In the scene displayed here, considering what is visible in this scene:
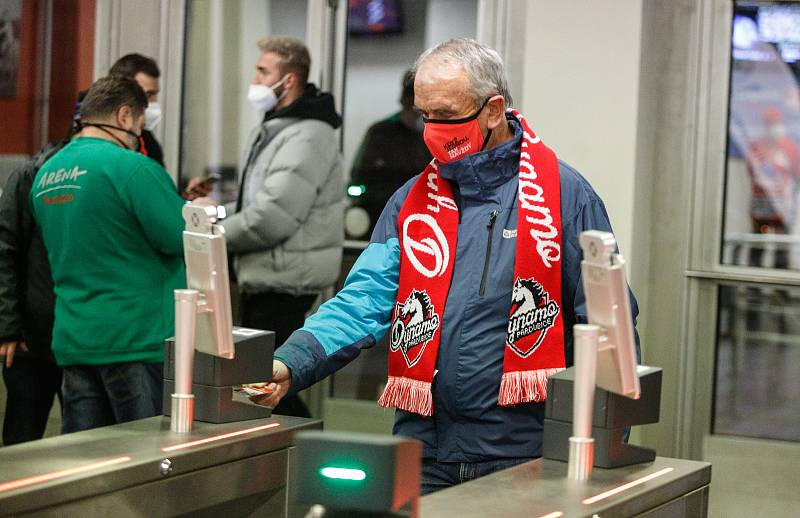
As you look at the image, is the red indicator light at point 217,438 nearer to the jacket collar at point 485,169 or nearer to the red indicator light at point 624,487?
the jacket collar at point 485,169

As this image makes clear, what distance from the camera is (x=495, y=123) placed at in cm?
252

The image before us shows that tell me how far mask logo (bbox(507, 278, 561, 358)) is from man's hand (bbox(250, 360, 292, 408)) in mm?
458

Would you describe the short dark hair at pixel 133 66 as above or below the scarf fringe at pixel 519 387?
above

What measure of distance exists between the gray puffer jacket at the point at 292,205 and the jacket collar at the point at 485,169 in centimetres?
188

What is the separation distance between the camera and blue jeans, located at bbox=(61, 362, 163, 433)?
11.6 feet

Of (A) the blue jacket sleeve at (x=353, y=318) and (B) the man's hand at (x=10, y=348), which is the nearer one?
(A) the blue jacket sleeve at (x=353, y=318)

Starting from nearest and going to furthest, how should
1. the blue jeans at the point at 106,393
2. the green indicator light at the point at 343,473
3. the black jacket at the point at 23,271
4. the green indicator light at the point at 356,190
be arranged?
the green indicator light at the point at 343,473 → the blue jeans at the point at 106,393 → the black jacket at the point at 23,271 → the green indicator light at the point at 356,190

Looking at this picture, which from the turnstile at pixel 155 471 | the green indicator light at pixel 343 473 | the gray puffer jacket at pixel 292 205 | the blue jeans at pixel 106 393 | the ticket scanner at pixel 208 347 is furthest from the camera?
the gray puffer jacket at pixel 292 205

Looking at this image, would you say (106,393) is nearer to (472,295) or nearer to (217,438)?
(217,438)

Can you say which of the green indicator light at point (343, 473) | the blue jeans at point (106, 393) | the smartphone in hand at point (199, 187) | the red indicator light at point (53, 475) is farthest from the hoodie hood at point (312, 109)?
the green indicator light at point (343, 473)

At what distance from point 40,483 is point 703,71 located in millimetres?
3129

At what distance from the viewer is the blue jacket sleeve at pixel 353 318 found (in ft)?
8.06

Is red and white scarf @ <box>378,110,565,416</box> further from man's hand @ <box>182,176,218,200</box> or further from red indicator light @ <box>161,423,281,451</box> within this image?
man's hand @ <box>182,176,218,200</box>

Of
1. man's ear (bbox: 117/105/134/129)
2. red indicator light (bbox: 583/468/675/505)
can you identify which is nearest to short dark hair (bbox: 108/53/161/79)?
man's ear (bbox: 117/105/134/129)
